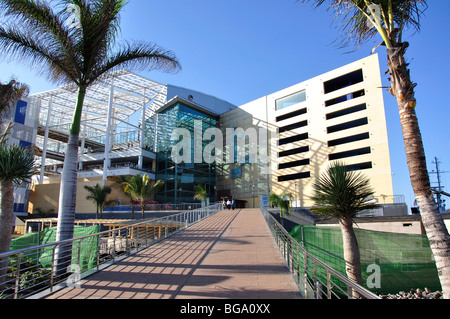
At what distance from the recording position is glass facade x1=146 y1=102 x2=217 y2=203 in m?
40.5

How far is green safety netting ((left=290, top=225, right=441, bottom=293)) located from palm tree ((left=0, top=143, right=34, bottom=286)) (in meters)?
9.87

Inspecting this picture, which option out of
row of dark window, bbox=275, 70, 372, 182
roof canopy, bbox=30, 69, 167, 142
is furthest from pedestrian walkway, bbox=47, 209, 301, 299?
roof canopy, bbox=30, 69, 167, 142

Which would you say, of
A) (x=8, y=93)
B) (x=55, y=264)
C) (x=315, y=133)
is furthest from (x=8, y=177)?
(x=315, y=133)

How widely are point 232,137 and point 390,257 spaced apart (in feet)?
122

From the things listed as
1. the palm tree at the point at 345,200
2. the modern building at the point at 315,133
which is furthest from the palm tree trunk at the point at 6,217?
the modern building at the point at 315,133

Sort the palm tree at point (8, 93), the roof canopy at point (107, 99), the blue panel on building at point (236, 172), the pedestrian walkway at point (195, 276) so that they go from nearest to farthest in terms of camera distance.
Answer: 1. the pedestrian walkway at point (195, 276)
2. the palm tree at point (8, 93)
3. the roof canopy at point (107, 99)
4. the blue panel on building at point (236, 172)

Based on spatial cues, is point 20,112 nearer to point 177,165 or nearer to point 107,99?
point 107,99

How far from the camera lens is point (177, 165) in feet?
133

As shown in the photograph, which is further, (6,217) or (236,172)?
(236,172)

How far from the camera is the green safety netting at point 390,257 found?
9781 mm

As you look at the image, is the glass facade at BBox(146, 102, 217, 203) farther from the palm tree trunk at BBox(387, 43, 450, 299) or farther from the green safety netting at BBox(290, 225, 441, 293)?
the palm tree trunk at BBox(387, 43, 450, 299)

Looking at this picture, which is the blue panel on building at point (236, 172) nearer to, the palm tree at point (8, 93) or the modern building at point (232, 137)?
the modern building at point (232, 137)

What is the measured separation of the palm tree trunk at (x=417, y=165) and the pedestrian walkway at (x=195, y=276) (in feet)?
7.99
